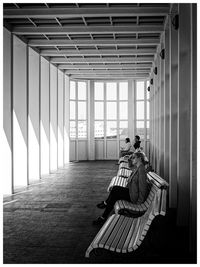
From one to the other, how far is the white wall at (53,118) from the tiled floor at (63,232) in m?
6.07

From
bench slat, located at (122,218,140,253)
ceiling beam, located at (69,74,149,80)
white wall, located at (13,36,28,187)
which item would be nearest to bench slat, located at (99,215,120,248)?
bench slat, located at (122,218,140,253)

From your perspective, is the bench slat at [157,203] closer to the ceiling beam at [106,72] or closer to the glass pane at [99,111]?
the ceiling beam at [106,72]

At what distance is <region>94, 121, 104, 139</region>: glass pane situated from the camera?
21.4m

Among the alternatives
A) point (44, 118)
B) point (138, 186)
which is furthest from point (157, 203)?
point (44, 118)

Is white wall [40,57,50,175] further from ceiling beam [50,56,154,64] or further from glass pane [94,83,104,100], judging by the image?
glass pane [94,83,104,100]

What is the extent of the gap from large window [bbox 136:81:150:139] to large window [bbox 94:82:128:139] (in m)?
0.76

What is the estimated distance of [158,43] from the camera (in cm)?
1193

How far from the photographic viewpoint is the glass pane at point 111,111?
2147 cm

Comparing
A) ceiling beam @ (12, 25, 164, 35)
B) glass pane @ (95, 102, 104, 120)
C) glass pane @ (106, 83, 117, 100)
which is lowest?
glass pane @ (95, 102, 104, 120)

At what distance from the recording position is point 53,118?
15.7 meters

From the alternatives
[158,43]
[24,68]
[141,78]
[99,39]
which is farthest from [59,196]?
[141,78]

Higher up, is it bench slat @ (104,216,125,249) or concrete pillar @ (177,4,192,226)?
concrete pillar @ (177,4,192,226)

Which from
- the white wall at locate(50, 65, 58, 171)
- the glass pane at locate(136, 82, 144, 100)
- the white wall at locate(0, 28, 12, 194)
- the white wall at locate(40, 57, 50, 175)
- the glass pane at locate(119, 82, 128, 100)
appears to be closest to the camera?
the white wall at locate(0, 28, 12, 194)

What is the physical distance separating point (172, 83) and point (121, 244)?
4498 mm
